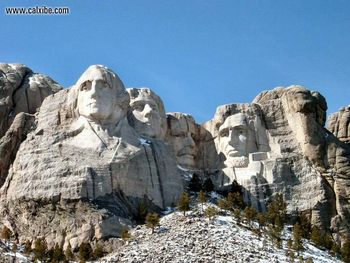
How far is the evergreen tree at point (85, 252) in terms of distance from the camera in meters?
51.1

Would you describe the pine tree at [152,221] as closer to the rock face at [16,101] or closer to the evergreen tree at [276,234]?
the evergreen tree at [276,234]

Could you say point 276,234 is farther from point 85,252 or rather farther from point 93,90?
point 93,90

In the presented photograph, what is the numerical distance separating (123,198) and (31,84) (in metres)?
10.2

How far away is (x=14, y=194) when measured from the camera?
56156 millimetres

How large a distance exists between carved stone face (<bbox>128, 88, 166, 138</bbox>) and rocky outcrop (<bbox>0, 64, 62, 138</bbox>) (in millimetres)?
4582

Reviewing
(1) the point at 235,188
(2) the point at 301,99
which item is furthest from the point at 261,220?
(2) the point at 301,99

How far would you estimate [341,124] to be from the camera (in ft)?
220

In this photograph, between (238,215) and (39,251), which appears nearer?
(39,251)

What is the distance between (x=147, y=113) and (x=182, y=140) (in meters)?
3.47

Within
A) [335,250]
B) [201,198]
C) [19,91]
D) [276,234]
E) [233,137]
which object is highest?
[19,91]

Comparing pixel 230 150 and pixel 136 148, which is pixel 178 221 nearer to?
pixel 136 148

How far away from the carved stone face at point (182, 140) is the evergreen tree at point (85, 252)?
1229 centimetres

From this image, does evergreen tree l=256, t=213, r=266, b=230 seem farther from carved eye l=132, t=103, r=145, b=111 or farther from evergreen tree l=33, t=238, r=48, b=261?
evergreen tree l=33, t=238, r=48, b=261

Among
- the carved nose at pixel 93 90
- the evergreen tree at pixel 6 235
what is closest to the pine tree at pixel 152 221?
the evergreen tree at pixel 6 235
